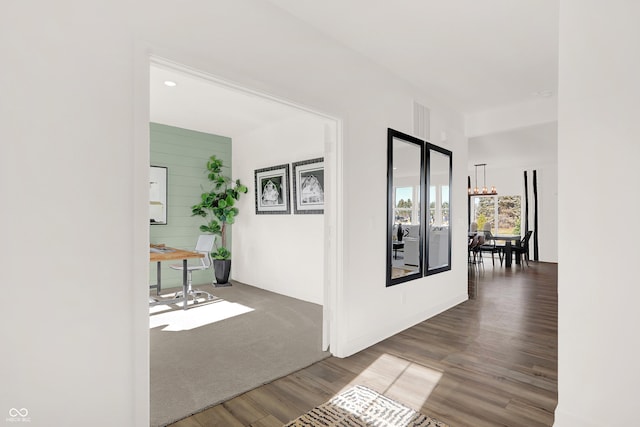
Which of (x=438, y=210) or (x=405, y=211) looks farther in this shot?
(x=438, y=210)

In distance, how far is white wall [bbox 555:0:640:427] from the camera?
5.79 ft

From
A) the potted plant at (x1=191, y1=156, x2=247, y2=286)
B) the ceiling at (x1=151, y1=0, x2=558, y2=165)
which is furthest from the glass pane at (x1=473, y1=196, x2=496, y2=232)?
the potted plant at (x1=191, y1=156, x2=247, y2=286)

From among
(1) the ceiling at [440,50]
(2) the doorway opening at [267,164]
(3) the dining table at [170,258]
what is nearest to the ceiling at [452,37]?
(1) the ceiling at [440,50]

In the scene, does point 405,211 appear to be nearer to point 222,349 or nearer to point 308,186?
point 308,186

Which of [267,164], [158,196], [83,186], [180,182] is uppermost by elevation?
[267,164]

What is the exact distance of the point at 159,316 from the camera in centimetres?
408

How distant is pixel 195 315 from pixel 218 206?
7.52 feet

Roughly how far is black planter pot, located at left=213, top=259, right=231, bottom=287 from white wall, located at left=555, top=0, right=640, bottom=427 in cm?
484

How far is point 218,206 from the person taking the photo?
19.4ft

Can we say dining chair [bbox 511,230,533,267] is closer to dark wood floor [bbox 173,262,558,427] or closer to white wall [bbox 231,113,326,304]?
dark wood floor [bbox 173,262,558,427]

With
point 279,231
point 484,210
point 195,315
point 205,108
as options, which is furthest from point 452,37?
point 484,210

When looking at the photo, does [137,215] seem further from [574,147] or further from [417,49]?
[417,49]

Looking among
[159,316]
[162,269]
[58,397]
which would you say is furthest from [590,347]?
[162,269]

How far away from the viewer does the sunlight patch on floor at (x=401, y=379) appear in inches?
89.8
